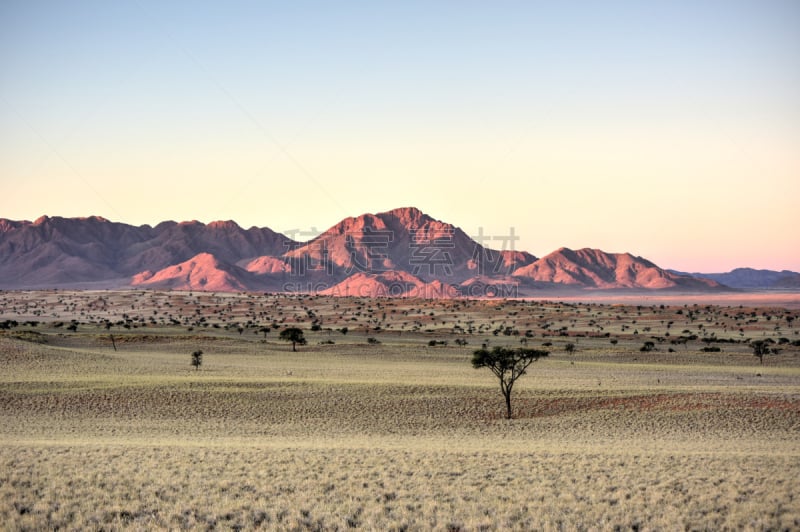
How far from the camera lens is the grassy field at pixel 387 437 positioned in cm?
1395

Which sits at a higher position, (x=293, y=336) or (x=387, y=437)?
(x=293, y=336)

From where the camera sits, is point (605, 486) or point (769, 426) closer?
point (605, 486)

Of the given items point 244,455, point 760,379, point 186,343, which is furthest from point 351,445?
point 186,343

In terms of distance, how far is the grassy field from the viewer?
13.9 metres

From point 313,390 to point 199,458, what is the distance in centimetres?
2027

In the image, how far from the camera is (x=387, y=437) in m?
28.4

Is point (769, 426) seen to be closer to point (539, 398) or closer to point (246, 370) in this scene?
point (539, 398)

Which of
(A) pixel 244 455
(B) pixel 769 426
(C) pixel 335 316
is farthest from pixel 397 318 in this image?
(A) pixel 244 455

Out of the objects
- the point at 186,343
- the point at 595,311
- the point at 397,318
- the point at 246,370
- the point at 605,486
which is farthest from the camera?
the point at 595,311

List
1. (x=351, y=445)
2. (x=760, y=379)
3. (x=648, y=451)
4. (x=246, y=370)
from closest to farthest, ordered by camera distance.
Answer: (x=648, y=451) < (x=351, y=445) < (x=760, y=379) < (x=246, y=370)

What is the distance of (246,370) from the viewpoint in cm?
5122

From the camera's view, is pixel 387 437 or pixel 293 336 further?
pixel 293 336

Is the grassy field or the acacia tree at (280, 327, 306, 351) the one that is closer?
the grassy field

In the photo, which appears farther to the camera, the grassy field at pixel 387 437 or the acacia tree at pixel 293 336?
the acacia tree at pixel 293 336
